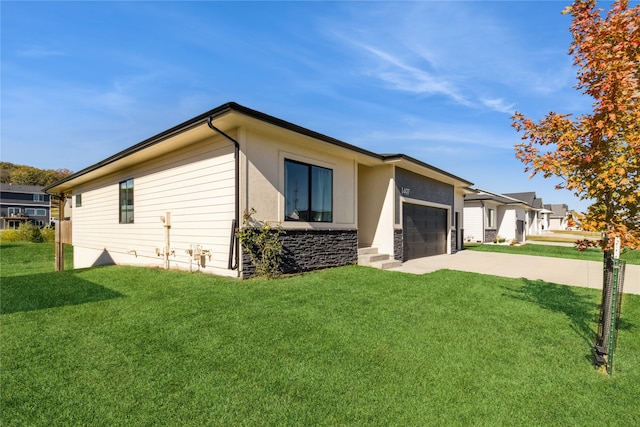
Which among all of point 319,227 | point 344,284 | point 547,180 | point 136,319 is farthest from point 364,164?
point 136,319

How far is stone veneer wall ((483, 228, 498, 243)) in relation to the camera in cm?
2295

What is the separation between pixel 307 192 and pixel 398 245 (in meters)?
4.27

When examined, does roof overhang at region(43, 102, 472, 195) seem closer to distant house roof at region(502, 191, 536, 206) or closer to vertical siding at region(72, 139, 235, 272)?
vertical siding at region(72, 139, 235, 272)

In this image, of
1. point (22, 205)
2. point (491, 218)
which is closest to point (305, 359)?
point (491, 218)

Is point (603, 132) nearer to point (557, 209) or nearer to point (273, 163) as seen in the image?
point (273, 163)

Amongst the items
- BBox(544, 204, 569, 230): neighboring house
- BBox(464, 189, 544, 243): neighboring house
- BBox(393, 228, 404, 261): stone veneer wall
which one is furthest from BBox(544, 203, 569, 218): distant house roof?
BBox(393, 228, 404, 261): stone veneer wall

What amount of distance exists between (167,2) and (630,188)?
9238 mm

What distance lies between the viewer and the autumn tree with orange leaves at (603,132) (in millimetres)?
3535

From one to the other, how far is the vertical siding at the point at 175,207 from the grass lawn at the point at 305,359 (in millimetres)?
2057

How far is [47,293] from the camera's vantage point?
234 inches

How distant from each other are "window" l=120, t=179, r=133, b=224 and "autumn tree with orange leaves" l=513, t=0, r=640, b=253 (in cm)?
1229

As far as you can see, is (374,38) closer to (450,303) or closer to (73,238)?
(450,303)

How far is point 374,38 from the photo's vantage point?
340 inches

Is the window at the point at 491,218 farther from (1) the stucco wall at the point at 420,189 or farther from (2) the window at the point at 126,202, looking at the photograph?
(2) the window at the point at 126,202
